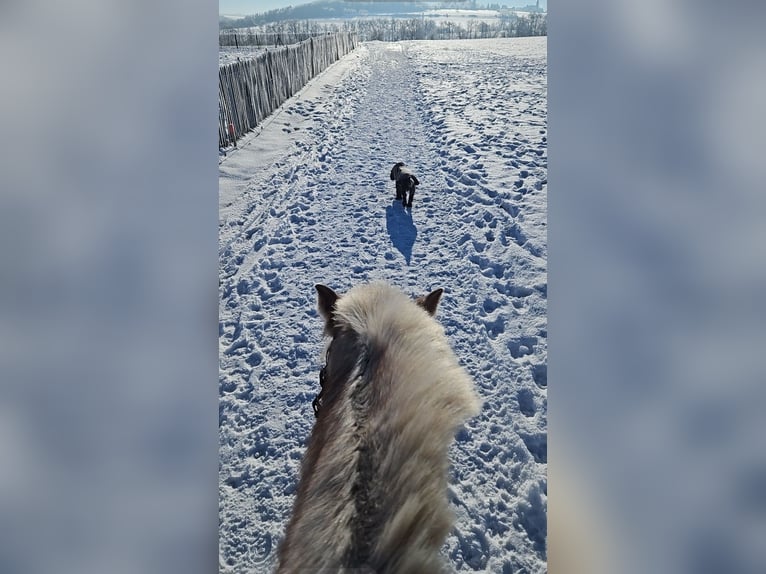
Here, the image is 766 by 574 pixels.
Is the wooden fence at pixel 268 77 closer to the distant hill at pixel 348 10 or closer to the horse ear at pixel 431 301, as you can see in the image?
the distant hill at pixel 348 10

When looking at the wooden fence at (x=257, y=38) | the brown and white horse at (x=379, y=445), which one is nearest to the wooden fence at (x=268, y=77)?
the wooden fence at (x=257, y=38)

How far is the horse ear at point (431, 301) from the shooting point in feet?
2.95

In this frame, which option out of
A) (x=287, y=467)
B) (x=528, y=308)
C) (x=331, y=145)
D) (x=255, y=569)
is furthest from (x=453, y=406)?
(x=331, y=145)

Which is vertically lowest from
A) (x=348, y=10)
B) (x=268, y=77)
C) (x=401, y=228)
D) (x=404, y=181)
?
(x=401, y=228)

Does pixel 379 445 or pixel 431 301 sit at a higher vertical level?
pixel 431 301

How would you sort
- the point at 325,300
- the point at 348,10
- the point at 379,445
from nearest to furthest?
the point at 379,445 < the point at 325,300 < the point at 348,10

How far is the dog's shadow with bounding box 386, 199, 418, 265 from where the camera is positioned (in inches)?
40.8

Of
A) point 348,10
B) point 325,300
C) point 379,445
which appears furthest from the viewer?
point 348,10

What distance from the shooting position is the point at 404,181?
103cm

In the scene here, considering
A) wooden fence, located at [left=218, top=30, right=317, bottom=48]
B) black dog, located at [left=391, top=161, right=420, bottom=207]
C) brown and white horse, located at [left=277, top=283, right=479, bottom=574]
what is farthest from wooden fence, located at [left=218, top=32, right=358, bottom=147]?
brown and white horse, located at [left=277, top=283, right=479, bottom=574]

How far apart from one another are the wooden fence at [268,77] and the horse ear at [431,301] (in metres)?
0.57

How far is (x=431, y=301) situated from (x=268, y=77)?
745 millimetres

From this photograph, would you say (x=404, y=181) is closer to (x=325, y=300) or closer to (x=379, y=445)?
(x=325, y=300)

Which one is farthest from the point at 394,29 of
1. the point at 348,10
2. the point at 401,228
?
the point at 401,228
